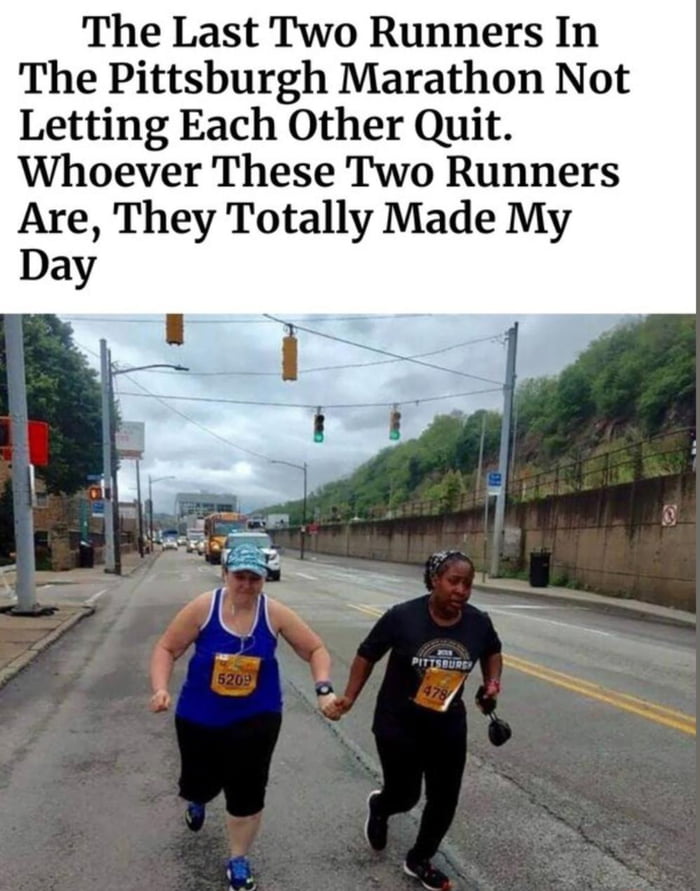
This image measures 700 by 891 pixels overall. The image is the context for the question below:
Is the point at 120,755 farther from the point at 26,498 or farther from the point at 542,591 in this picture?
the point at 542,591

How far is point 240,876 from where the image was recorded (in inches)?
140

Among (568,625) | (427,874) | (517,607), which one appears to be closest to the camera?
(427,874)

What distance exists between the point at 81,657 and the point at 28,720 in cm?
340

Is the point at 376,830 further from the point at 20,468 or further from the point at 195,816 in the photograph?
the point at 20,468

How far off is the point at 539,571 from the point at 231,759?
22.4 meters

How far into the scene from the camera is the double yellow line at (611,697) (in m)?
6.72

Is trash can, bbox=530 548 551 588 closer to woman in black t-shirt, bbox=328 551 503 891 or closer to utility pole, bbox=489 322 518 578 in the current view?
utility pole, bbox=489 322 518 578

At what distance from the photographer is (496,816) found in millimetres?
4527

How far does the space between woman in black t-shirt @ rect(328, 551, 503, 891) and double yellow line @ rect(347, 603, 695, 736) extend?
3519 millimetres

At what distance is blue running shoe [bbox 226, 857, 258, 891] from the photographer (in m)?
3.54

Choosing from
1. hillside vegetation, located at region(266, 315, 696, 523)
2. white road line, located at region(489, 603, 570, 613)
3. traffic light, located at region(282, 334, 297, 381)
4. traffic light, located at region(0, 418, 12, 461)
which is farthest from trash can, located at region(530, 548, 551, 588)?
traffic light, located at region(0, 418, 12, 461)

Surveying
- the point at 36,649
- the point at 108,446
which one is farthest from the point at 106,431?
the point at 36,649

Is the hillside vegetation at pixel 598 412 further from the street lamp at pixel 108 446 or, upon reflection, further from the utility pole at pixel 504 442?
the street lamp at pixel 108 446

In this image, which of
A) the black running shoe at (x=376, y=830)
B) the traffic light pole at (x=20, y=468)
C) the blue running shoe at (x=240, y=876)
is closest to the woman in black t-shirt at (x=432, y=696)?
the black running shoe at (x=376, y=830)
